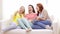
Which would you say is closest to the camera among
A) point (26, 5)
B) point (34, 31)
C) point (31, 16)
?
point (34, 31)

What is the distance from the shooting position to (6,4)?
373 centimetres

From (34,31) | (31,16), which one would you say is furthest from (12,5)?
(34,31)

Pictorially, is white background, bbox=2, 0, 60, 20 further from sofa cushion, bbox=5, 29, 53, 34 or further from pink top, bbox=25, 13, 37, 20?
sofa cushion, bbox=5, 29, 53, 34

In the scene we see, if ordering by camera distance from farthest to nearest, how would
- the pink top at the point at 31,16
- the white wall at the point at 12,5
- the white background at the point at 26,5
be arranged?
the white wall at the point at 12,5, the white background at the point at 26,5, the pink top at the point at 31,16

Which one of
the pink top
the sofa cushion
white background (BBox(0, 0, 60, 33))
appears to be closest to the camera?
the sofa cushion

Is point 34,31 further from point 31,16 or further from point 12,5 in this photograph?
point 12,5

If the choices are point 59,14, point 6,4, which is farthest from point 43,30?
point 6,4

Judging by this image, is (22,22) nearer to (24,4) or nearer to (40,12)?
(40,12)

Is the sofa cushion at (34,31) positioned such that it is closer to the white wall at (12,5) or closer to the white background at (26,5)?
the white background at (26,5)

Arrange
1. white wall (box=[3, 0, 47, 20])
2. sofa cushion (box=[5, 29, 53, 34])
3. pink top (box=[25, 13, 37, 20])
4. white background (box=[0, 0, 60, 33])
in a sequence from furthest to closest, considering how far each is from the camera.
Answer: white wall (box=[3, 0, 47, 20]) < white background (box=[0, 0, 60, 33]) < pink top (box=[25, 13, 37, 20]) < sofa cushion (box=[5, 29, 53, 34])

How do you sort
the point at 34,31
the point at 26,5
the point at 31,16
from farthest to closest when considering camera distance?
the point at 26,5
the point at 31,16
the point at 34,31

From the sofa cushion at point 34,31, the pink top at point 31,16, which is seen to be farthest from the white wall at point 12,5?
the sofa cushion at point 34,31

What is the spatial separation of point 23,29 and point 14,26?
8.2 inches

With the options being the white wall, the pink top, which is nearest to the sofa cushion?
the pink top
